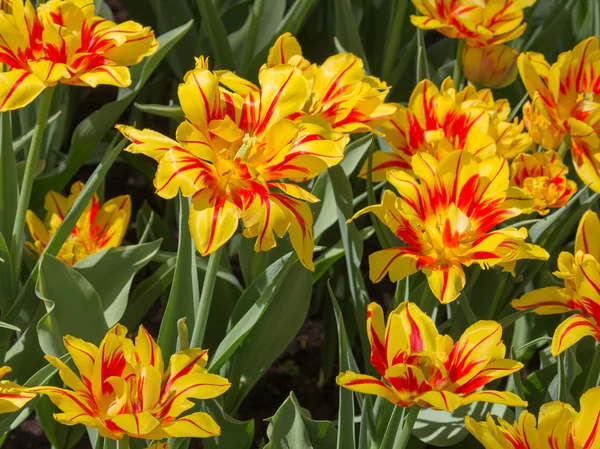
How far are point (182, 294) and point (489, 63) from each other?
59cm

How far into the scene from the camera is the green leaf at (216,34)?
151 centimetres

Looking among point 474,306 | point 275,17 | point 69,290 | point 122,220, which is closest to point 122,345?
point 69,290

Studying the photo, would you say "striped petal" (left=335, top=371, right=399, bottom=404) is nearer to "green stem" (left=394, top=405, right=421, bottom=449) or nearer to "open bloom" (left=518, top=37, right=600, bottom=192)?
"green stem" (left=394, top=405, right=421, bottom=449)

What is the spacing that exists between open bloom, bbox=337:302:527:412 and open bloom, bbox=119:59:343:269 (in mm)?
107

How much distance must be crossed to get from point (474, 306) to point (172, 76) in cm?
97

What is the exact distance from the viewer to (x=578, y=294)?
96 centimetres

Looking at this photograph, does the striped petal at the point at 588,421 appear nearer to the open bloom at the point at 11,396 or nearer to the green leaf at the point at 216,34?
the open bloom at the point at 11,396

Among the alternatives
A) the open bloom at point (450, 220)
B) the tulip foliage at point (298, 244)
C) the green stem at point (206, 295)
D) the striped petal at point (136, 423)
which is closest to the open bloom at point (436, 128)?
the tulip foliage at point (298, 244)

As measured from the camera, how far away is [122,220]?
1.34 m

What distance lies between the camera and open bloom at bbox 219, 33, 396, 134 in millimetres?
1021

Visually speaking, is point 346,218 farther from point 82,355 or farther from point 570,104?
point 82,355

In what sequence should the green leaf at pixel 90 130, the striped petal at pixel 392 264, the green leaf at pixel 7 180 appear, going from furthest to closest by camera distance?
1. the green leaf at pixel 90 130
2. the green leaf at pixel 7 180
3. the striped petal at pixel 392 264

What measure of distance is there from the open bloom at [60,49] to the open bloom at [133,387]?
30cm

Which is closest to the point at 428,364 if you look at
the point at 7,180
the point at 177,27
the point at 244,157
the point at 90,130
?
the point at 244,157
